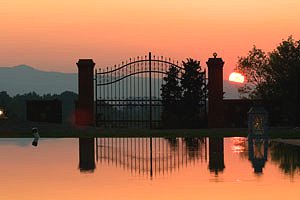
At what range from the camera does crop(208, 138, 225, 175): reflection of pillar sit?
17438mm

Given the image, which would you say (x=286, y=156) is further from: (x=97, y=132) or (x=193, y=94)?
(x=193, y=94)

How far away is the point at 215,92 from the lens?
40.5 metres

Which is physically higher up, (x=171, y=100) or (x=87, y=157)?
(x=171, y=100)

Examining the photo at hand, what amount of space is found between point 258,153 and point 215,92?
18081 millimetres

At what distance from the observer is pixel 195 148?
25.3 meters

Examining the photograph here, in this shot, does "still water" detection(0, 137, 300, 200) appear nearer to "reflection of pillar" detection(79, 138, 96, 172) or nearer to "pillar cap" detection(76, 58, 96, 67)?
"reflection of pillar" detection(79, 138, 96, 172)

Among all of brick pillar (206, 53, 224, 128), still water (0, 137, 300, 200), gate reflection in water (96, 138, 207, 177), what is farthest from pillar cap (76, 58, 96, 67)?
still water (0, 137, 300, 200)

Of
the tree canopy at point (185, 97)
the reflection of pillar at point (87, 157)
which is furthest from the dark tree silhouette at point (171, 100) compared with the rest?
the reflection of pillar at point (87, 157)

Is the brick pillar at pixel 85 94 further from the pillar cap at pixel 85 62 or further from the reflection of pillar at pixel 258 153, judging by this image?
the reflection of pillar at pixel 258 153

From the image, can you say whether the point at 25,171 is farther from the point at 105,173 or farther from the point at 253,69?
the point at 253,69

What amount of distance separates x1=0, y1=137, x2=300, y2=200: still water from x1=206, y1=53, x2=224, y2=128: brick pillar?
1390 cm

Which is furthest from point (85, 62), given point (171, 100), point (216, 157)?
point (216, 157)

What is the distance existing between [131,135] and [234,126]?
331 inches

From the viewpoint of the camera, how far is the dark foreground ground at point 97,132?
114 feet
